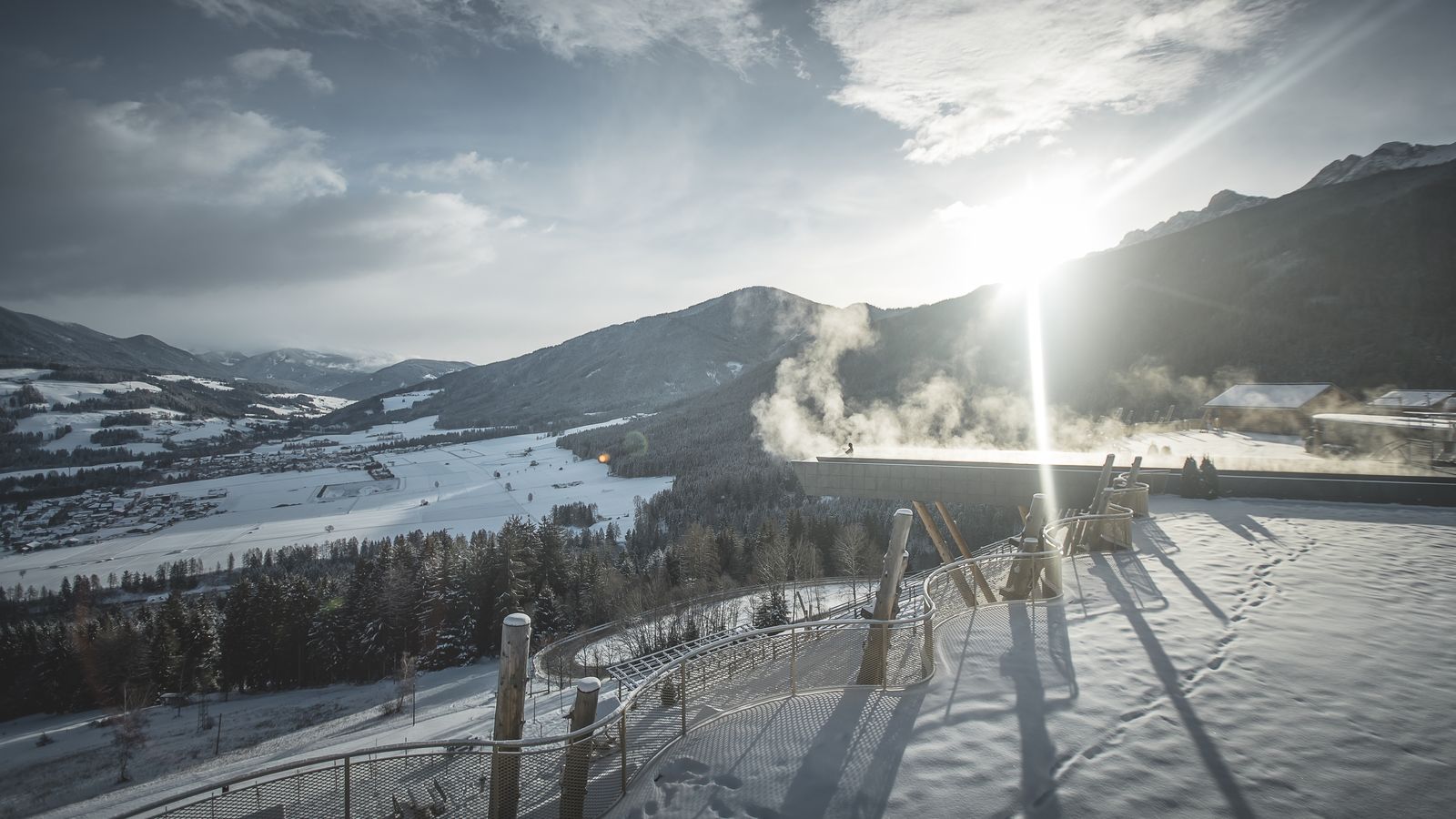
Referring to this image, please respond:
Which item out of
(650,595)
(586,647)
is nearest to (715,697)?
(586,647)

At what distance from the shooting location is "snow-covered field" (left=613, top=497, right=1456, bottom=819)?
476 centimetres

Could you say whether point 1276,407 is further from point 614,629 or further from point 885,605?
point 614,629

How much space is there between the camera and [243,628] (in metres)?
44.2

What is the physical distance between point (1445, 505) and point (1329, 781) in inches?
733

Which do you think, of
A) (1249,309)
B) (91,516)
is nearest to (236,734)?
(1249,309)

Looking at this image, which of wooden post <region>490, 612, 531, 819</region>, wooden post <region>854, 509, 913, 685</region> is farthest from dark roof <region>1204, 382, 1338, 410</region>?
wooden post <region>490, 612, 531, 819</region>

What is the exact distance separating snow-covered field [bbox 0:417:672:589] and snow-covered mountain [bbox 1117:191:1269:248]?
564ft

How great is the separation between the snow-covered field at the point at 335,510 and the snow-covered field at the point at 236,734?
60.0 metres

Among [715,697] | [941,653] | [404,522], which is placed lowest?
[404,522]

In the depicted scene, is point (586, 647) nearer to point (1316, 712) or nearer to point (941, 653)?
point (941, 653)

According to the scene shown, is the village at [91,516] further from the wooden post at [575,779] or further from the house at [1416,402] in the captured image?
the house at [1416,402]

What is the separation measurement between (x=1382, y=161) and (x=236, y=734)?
234 meters

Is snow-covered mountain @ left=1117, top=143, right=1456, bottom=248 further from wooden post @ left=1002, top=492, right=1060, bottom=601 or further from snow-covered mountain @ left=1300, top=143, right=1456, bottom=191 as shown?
wooden post @ left=1002, top=492, right=1060, bottom=601

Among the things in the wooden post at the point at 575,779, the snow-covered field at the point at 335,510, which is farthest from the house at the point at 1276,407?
the snow-covered field at the point at 335,510
